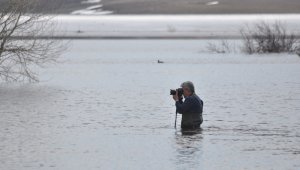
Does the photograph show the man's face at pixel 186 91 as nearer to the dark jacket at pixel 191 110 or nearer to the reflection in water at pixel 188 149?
the dark jacket at pixel 191 110

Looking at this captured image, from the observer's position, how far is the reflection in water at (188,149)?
16.9m

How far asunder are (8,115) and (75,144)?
638 centimetres

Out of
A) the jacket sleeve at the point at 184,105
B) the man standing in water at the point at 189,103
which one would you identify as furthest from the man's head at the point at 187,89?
the jacket sleeve at the point at 184,105

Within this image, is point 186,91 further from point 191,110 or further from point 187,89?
point 191,110

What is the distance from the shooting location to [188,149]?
738 inches

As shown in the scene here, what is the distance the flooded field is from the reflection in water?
20 mm

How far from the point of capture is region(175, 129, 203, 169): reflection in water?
16859 millimetres

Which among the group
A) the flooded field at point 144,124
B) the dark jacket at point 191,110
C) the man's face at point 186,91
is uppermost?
the man's face at point 186,91

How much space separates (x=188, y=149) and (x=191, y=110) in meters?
2.45

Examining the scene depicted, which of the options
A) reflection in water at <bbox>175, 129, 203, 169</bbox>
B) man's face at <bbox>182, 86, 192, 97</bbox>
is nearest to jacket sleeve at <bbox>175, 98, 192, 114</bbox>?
man's face at <bbox>182, 86, 192, 97</bbox>

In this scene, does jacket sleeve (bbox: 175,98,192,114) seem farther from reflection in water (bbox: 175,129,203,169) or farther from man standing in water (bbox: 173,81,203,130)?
reflection in water (bbox: 175,129,203,169)

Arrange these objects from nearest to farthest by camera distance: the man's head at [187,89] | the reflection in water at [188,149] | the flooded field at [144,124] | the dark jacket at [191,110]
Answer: the reflection in water at [188,149] → the flooded field at [144,124] → the man's head at [187,89] → the dark jacket at [191,110]

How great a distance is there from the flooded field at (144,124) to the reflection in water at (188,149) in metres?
0.02

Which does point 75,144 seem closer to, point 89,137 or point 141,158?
point 89,137
